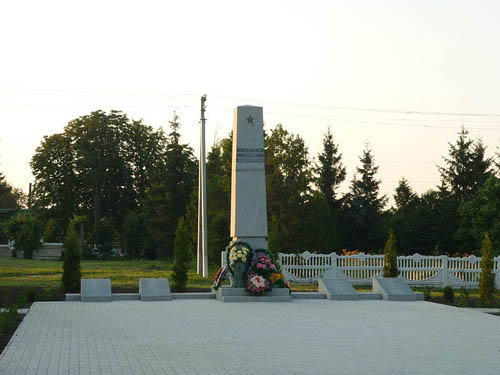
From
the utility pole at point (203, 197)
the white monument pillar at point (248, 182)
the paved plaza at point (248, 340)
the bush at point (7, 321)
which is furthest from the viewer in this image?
the utility pole at point (203, 197)

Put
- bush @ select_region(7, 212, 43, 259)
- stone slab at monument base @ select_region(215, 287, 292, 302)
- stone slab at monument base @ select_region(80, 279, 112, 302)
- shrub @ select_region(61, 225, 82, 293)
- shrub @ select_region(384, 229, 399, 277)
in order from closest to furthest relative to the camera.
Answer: stone slab at monument base @ select_region(80, 279, 112, 302) → stone slab at monument base @ select_region(215, 287, 292, 302) → shrub @ select_region(61, 225, 82, 293) → shrub @ select_region(384, 229, 399, 277) → bush @ select_region(7, 212, 43, 259)

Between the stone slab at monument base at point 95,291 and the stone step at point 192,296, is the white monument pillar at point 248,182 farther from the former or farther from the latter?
the stone slab at monument base at point 95,291

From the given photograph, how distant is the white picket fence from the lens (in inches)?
1096

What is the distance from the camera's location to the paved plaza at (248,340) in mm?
8875

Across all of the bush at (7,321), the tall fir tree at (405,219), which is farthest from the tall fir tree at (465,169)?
the bush at (7,321)

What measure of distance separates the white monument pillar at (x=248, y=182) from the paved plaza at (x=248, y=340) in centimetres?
Answer: 231

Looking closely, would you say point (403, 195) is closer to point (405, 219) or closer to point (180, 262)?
point (405, 219)

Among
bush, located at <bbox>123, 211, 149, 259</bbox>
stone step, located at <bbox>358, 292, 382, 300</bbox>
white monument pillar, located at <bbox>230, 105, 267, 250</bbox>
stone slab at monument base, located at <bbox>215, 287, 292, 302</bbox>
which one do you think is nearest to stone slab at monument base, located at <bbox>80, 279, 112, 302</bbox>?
stone slab at monument base, located at <bbox>215, 287, 292, 302</bbox>

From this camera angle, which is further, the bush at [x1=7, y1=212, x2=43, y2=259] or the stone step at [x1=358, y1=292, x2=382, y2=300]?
the bush at [x1=7, y1=212, x2=43, y2=259]

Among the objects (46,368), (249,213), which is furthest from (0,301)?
(46,368)

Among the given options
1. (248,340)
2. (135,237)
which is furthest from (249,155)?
(135,237)

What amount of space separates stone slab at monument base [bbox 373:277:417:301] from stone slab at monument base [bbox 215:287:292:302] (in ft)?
9.25

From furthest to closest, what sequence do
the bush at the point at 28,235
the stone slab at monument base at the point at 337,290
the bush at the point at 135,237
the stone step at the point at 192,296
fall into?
the bush at the point at 135,237 → the bush at the point at 28,235 → the stone slab at monument base at the point at 337,290 → the stone step at the point at 192,296

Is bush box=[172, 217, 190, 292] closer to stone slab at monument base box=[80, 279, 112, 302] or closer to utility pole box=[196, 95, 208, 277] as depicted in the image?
stone slab at monument base box=[80, 279, 112, 302]
